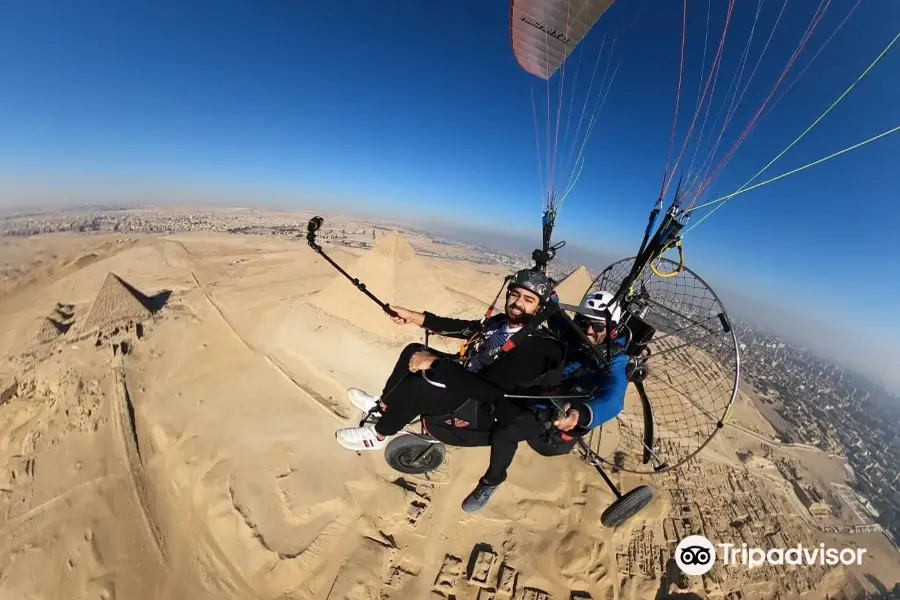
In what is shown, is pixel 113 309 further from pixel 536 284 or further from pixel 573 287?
pixel 573 287

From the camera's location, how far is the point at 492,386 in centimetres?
279

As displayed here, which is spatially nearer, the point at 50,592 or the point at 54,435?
the point at 50,592

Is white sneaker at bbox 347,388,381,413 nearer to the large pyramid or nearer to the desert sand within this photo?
the desert sand

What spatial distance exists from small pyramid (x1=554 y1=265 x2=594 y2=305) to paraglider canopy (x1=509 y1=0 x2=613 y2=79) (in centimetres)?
890

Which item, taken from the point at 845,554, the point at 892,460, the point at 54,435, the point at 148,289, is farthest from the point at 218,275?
the point at 892,460

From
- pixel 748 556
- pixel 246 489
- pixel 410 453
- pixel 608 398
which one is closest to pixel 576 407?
pixel 608 398

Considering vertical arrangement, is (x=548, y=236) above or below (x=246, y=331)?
above

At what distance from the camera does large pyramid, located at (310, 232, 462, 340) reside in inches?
416

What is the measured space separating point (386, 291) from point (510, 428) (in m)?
9.16

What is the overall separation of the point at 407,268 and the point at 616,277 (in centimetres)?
908

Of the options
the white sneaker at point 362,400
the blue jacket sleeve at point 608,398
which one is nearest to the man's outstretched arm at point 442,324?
the white sneaker at point 362,400

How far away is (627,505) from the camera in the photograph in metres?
3.17

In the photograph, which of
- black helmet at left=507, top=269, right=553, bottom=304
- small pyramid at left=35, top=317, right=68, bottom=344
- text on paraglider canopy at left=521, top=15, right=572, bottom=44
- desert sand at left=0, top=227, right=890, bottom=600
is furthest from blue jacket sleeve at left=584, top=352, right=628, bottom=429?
small pyramid at left=35, top=317, right=68, bottom=344

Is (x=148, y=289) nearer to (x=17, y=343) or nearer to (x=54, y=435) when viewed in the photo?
(x=17, y=343)
